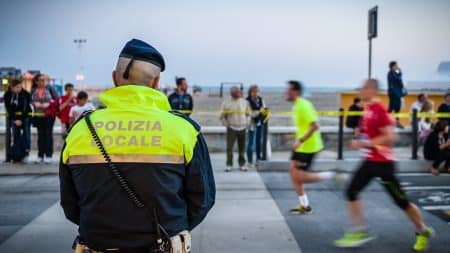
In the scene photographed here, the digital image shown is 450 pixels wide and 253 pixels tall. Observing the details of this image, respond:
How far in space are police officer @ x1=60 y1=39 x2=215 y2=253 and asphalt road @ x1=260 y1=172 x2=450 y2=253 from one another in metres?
3.46

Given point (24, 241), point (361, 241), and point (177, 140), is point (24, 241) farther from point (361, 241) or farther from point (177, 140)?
point (177, 140)

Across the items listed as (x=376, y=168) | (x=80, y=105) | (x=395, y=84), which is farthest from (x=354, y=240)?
(x=395, y=84)

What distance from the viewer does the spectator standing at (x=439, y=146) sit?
1029 cm

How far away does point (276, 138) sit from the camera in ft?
46.1

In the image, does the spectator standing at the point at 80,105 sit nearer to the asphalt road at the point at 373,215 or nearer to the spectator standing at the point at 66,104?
the spectator standing at the point at 66,104

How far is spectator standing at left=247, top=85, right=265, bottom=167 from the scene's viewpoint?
36.6 ft

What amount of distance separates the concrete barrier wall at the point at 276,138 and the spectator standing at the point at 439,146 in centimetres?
360

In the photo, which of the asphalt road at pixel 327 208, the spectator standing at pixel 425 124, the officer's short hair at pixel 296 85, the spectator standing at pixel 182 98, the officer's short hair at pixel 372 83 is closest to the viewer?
the officer's short hair at pixel 372 83

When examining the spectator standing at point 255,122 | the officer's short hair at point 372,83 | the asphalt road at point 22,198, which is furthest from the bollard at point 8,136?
the officer's short hair at point 372,83

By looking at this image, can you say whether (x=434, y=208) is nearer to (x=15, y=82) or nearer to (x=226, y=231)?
(x=226, y=231)

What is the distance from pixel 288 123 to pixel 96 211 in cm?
2007

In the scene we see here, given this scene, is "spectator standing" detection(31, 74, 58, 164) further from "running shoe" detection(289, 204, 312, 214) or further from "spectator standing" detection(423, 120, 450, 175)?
"spectator standing" detection(423, 120, 450, 175)

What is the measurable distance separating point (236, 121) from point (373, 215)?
13.6 ft

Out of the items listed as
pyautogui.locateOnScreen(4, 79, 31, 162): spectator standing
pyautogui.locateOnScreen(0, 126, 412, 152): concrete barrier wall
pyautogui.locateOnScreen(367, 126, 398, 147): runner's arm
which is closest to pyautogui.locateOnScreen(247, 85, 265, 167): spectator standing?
pyautogui.locateOnScreen(0, 126, 412, 152): concrete barrier wall
